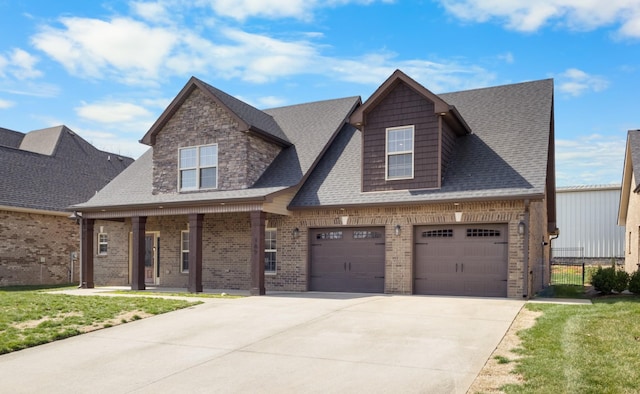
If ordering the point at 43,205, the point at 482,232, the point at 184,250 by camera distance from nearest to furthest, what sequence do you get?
the point at 482,232, the point at 184,250, the point at 43,205

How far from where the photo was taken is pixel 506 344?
29.2ft

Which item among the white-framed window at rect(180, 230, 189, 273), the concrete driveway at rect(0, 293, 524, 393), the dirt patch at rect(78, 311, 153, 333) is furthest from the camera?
the white-framed window at rect(180, 230, 189, 273)

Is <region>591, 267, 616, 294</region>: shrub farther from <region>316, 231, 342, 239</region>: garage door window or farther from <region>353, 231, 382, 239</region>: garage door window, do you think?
<region>316, 231, 342, 239</region>: garage door window

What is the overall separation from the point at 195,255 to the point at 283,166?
4557 millimetres

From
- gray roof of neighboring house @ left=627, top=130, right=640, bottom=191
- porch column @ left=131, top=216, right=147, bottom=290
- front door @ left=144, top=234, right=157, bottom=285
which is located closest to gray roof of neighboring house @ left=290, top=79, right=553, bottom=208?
gray roof of neighboring house @ left=627, top=130, right=640, bottom=191

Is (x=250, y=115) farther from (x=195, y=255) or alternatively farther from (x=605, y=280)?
(x=605, y=280)

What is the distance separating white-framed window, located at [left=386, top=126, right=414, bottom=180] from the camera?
16.8 m

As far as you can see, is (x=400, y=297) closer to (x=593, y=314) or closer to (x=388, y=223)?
(x=388, y=223)

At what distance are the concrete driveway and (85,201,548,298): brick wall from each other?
2.94 m

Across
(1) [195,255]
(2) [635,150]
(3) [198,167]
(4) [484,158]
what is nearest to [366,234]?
(4) [484,158]

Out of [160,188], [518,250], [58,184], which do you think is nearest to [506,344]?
[518,250]

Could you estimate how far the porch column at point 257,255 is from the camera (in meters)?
16.6

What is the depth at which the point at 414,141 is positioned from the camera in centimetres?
1673

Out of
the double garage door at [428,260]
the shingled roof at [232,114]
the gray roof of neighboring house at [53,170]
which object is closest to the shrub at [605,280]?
the double garage door at [428,260]
